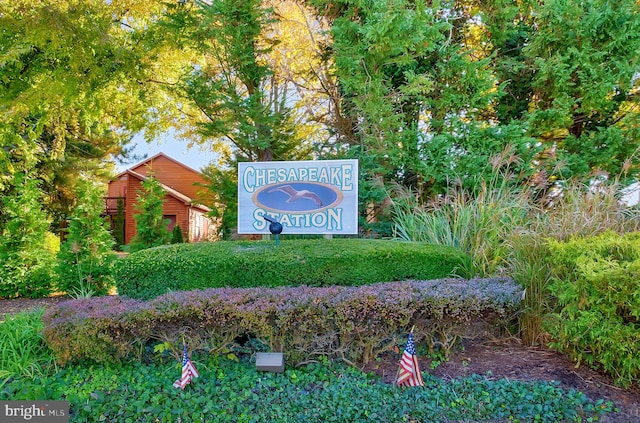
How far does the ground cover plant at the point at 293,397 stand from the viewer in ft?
7.33

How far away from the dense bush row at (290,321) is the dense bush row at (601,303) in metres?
0.41

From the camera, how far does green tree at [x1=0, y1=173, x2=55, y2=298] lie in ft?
21.1

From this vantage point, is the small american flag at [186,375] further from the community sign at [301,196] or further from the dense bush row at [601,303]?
the dense bush row at [601,303]

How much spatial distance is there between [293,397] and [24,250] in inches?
271

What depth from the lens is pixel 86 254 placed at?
624 cm

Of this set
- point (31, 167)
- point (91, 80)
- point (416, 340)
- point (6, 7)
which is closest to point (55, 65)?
point (91, 80)

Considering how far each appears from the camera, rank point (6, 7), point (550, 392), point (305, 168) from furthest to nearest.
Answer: point (6, 7) < point (305, 168) < point (550, 392)

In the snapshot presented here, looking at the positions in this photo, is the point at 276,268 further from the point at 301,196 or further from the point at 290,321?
the point at 301,196

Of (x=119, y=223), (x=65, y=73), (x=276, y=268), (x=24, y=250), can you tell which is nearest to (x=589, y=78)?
(x=276, y=268)

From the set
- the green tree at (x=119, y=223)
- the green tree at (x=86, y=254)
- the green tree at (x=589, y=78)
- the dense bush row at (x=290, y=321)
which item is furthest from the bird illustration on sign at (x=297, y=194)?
the green tree at (x=119, y=223)

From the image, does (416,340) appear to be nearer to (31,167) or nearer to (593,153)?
(593,153)

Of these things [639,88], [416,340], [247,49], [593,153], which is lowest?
[416,340]

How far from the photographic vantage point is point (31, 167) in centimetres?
727

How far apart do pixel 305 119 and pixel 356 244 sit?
626cm
